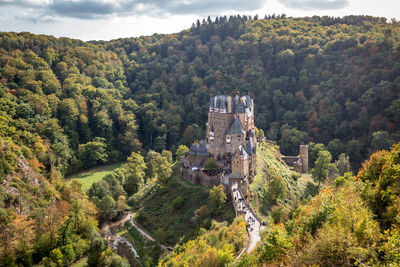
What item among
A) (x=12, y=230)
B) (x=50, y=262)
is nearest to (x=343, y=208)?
(x=50, y=262)

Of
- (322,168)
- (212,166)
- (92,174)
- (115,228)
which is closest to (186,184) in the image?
(212,166)

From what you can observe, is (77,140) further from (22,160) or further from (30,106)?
(22,160)

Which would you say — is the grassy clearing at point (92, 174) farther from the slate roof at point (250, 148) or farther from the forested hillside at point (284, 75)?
the slate roof at point (250, 148)

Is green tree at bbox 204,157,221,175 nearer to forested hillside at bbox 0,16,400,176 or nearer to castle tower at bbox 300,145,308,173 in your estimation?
castle tower at bbox 300,145,308,173

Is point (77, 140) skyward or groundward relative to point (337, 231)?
groundward

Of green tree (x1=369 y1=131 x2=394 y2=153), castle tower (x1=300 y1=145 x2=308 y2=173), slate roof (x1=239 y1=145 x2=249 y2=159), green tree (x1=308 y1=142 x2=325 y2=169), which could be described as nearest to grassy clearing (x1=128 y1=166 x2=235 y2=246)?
slate roof (x1=239 y1=145 x2=249 y2=159)

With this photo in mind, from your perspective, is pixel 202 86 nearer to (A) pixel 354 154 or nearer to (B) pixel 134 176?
(B) pixel 134 176

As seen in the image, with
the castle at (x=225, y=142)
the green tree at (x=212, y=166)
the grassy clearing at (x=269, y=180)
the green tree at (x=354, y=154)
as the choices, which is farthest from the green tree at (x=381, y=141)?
the green tree at (x=212, y=166)

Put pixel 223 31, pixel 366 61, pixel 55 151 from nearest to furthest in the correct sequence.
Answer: pixel 55 151 → pixel 366 61 → pixel 223 31
